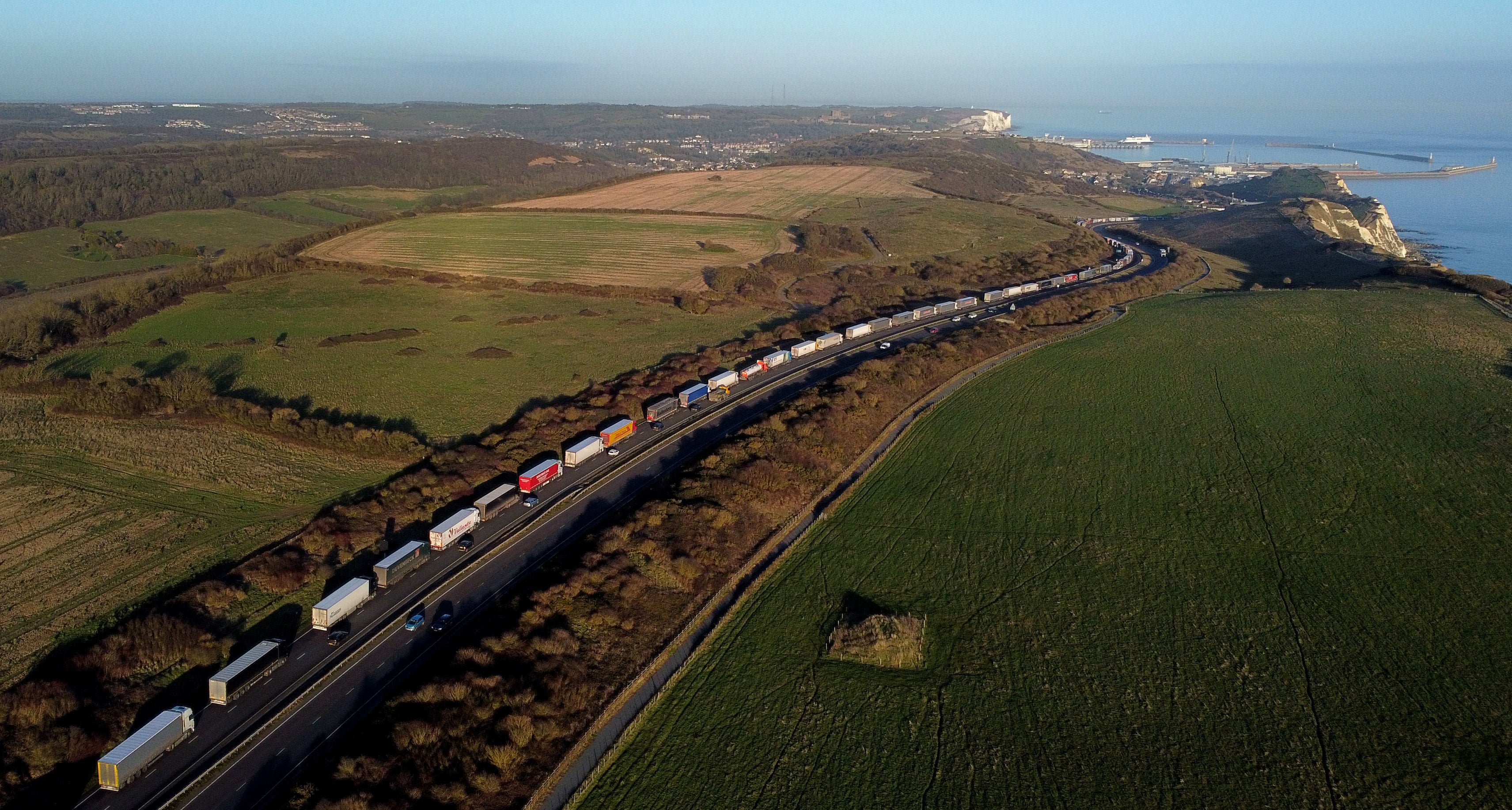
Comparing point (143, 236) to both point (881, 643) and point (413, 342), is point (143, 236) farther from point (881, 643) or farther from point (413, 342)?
point (881, 643)

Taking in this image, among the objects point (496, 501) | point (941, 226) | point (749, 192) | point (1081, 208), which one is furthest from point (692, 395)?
point (1081, 208)

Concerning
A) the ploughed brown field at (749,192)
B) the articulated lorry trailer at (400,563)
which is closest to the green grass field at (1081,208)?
the ploughed brown field at (749,192)

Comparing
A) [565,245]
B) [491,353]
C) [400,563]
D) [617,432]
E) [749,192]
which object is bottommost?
[400,563]

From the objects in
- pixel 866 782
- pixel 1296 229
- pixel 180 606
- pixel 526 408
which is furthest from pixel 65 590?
pixel 1296 229

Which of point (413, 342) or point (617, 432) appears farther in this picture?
point (413, 342)

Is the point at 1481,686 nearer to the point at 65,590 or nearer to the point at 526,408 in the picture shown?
the point at 526,408

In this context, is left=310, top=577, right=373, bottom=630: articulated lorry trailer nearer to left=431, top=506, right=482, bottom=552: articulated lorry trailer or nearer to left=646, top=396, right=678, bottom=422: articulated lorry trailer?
left=431, top=506, right=482, bottom=552: articulated lorry trailer
